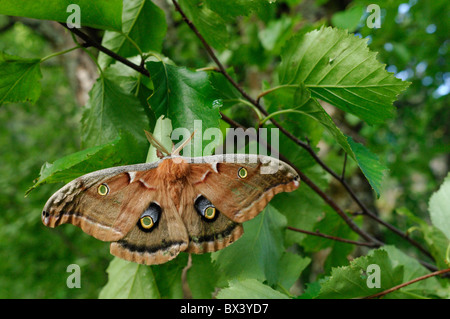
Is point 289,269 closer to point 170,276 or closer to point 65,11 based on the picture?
point 170,276

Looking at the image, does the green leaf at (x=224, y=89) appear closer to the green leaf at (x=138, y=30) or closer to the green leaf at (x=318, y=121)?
the green leaf at (x=318, y=121)

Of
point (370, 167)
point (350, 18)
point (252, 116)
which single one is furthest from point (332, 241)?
point (252, 116)

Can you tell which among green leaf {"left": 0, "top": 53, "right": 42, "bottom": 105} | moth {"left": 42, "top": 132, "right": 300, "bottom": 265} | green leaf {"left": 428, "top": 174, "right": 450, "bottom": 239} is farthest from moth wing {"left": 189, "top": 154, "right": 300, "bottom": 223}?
green leaf {"left": 428, "top": 174, "right": 450, "bottom": 239}

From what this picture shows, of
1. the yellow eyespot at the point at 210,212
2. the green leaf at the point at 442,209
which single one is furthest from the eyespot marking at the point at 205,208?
the green leaf at the point at 442,209

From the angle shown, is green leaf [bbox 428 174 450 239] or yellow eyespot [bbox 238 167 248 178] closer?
yellow eyespot [bbox 238 167 248 178]

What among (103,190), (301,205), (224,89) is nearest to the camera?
(103,190)

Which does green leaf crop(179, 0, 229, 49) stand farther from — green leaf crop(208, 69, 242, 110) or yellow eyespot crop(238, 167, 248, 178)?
yellow eyespot crop(238, 167, 248, 178)
